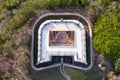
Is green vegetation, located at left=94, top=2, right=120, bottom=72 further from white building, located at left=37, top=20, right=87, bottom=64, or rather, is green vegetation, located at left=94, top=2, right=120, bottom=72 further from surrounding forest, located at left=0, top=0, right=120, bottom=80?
white building, located at left=37, top=20, right=87, bottom=64

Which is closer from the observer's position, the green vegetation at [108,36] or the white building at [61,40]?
the green vegetation at [108,36]

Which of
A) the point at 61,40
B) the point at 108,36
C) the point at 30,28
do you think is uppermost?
the point at 30,28

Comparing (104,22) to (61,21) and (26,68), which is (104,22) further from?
(26,68)

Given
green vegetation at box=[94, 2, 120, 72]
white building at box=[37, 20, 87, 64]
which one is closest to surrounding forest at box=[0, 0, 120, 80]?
green vegetation at box=[94, 2, 120, 72]

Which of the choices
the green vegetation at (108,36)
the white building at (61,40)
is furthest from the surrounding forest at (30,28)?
the white building at (61,40)

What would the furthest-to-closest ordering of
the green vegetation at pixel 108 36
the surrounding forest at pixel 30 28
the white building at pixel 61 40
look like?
the white building at pixel 61 40
the surrounding forest at pixel 30 28
the green vegetation at pixel 108 36

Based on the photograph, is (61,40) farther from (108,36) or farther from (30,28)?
(108,36)

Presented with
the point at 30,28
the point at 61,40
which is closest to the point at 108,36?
the point at 61,40

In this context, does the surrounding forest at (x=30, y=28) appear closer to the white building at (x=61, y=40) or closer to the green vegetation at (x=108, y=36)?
the green vegetation at (x=108, y=36)

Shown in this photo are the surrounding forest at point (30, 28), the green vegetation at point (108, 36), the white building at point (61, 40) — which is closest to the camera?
the green vegetation at point (108, 36)
